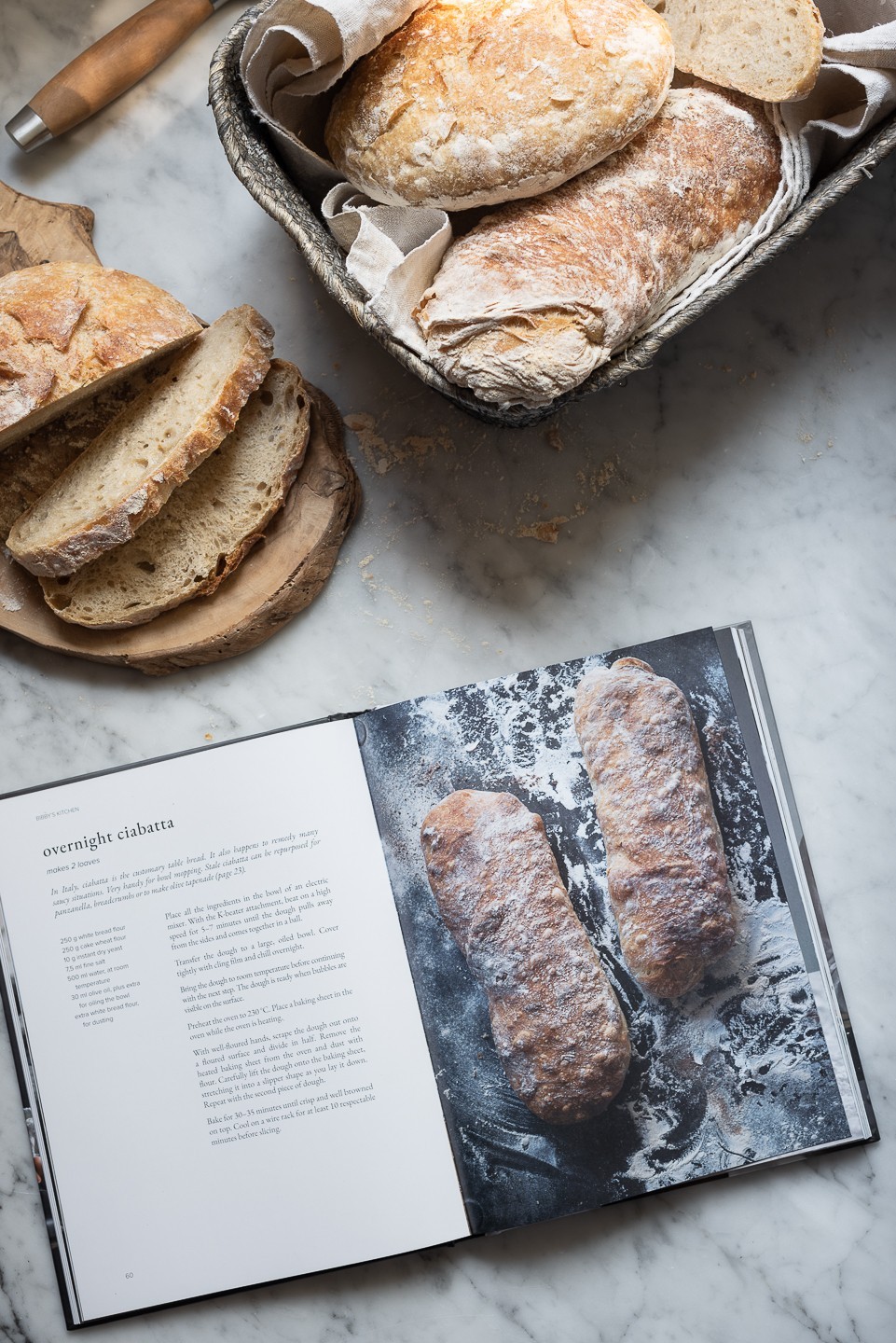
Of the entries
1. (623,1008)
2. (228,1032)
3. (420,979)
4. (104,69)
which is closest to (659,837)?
(623,1008)

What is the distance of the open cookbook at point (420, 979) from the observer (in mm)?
1038

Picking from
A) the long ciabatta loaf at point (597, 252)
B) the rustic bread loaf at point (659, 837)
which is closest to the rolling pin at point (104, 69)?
the long ciabatta loaf at point (597, 252)

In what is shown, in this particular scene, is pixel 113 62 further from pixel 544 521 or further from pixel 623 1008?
pixel 623 1008

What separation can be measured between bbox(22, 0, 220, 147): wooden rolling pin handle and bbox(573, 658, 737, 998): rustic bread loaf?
0.89 metres

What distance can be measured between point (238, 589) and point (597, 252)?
50 cm

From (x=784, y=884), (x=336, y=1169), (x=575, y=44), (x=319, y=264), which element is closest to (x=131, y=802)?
(x=336, y=1169)

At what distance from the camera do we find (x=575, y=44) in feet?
2.73

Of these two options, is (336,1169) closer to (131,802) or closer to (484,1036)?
(484,1036)

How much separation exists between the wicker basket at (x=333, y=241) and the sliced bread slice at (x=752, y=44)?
0.09 meters

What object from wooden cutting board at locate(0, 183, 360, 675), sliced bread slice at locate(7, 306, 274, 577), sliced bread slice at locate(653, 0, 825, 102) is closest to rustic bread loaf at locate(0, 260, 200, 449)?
sliced bread slice at locate(7, 306, 274, 577)

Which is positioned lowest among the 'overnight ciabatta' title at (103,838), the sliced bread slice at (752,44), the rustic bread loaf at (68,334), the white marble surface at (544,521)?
the 'overnight ciabatta' title at (103,838)

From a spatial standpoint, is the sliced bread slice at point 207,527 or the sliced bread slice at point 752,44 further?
the sliced bread slice at point 207,527

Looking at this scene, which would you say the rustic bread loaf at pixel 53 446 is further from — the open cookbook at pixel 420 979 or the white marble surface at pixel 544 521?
the open cookbook at pixel 420 979

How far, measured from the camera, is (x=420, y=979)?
1052 mm
